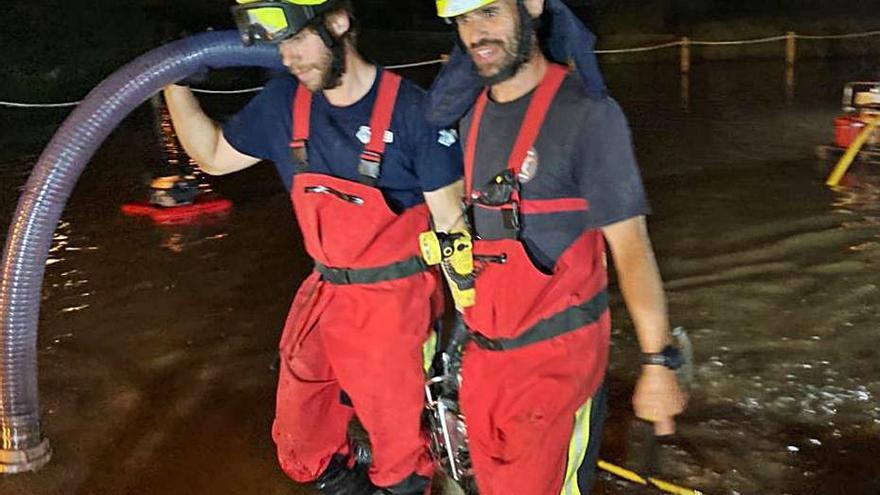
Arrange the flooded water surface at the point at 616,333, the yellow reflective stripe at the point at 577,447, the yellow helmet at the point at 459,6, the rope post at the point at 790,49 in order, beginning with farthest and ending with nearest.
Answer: the rope post at the point at 790,49, the flooded water surface at the point at 616,333, the yellow reflective stripe at the point at 577,447, the yellow helmet at the point at 459,6

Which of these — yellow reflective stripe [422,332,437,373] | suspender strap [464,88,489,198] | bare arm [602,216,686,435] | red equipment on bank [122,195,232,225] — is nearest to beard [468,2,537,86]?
suspender strap [464,88,489,198]

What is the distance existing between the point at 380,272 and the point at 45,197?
54.1 inches

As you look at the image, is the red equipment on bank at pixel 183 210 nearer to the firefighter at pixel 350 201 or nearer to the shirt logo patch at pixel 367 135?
the firefighter at pixel 350 201

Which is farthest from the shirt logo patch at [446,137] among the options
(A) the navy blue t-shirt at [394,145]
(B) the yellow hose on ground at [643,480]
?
(B) the yellow hose on ground at [643,480]

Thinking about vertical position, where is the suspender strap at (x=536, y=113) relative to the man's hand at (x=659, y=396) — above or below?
above

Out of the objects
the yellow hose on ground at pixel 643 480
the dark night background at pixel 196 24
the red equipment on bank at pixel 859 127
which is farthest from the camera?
the dark night background at pixel 196 24

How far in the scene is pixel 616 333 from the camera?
5156 mm

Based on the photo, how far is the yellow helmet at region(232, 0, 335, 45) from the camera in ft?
9.03

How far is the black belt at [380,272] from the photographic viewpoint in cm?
300

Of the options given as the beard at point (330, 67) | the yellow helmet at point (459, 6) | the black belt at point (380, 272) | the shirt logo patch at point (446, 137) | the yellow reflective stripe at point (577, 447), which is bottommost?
the yellow reflective stripe at point (577, 447)

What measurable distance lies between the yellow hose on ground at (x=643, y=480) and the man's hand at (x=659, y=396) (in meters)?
1.27

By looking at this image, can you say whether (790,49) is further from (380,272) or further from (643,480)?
(380,272)

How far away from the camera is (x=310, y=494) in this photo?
12.0 feet

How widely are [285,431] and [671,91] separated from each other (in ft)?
43.1
